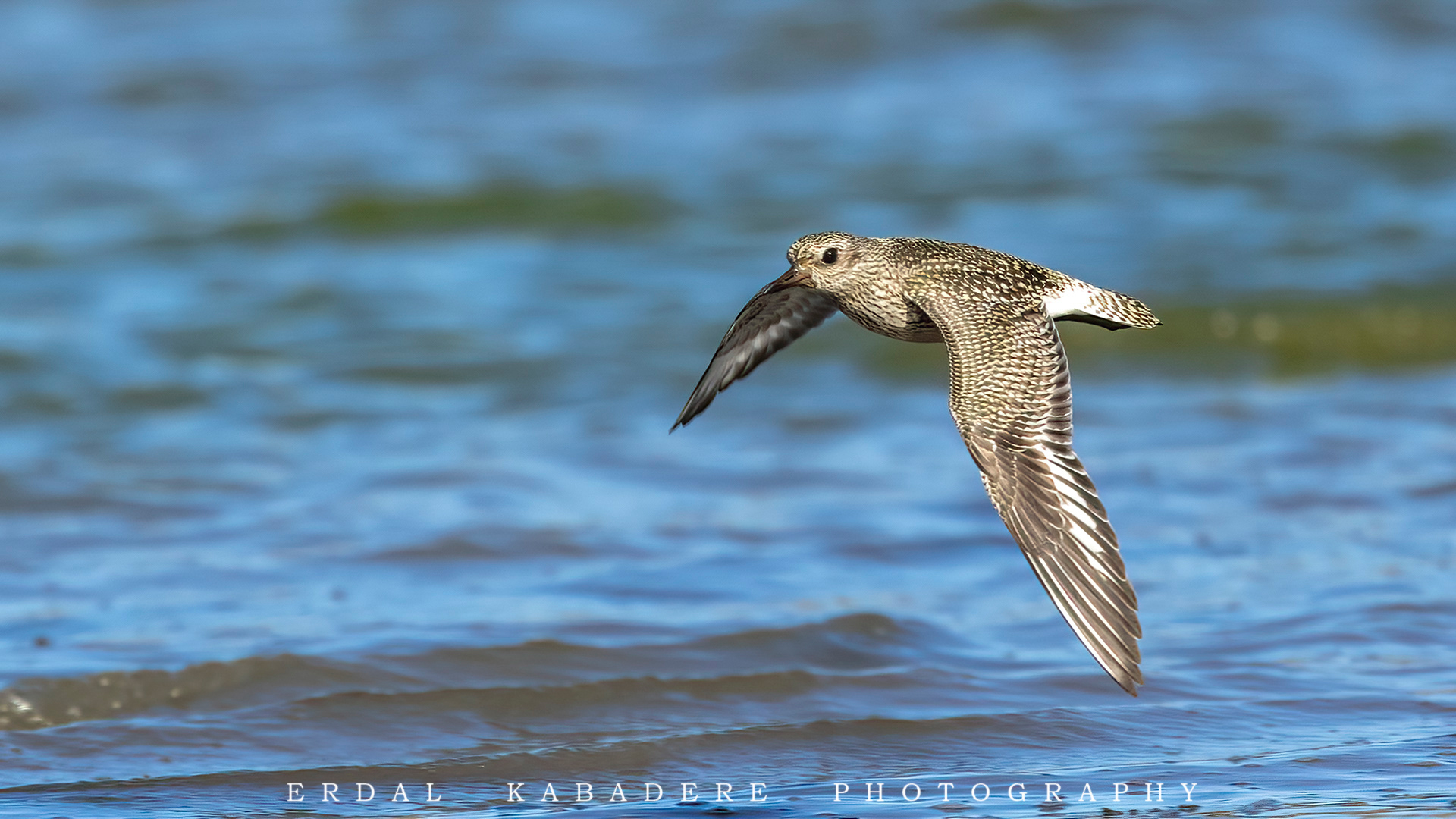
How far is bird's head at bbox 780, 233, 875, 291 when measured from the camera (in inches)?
206

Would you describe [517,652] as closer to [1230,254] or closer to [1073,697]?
[1073,697]

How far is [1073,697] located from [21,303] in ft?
27.3

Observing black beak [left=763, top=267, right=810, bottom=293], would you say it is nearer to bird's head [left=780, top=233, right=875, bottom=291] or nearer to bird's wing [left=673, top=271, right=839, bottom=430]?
bird's head [left=780, top=233, right=875, bottom=291]

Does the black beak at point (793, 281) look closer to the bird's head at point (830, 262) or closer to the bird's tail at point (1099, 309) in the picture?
the bird's head at point (830, 262)

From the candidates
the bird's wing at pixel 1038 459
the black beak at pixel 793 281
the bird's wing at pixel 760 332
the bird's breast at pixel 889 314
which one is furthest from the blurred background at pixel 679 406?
the black beak at pixel 793 281

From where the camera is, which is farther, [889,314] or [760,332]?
[760,332]

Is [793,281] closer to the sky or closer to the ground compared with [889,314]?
closer to the sky

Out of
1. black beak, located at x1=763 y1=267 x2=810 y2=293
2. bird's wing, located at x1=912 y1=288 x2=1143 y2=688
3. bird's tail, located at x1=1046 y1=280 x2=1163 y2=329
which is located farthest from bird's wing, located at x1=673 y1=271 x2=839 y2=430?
bird's tail, located at x1=1046 y1=280 x2=1163 y2=329

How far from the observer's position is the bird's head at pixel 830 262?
523 centimetres

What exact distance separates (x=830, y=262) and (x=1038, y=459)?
3.50ft

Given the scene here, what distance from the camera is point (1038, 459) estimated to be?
14.8 feet

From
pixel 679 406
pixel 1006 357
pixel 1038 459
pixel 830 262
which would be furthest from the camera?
pixel 679 406

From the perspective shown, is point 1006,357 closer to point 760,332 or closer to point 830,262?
point 830,262

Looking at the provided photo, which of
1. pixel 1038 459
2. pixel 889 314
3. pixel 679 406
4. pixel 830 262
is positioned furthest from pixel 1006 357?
Answer: pixel 679 406
